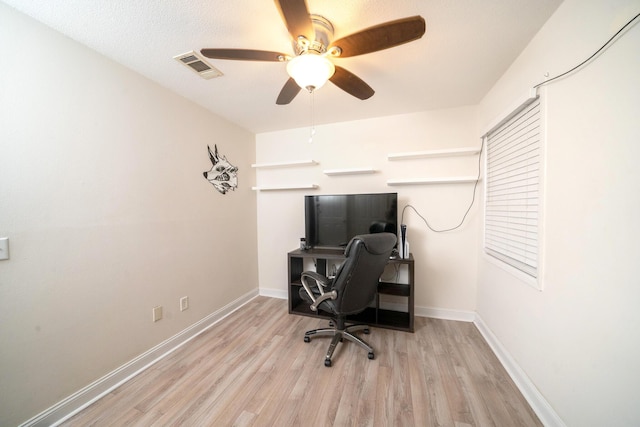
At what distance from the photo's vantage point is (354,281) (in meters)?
1.65

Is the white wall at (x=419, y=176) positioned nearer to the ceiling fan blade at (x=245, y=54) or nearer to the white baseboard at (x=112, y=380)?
the ceiling fan blade at (x=245, y=54)

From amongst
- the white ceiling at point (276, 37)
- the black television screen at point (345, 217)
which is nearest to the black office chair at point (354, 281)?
the black television screen at point (345, 217)

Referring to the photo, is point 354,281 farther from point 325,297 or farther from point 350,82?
point 350,82

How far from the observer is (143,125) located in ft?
5.74

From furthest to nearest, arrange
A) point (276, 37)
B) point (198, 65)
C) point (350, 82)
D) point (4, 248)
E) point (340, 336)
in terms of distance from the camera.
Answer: point (340, 336) → point (198, 65) → point (350, 82) → point (276, 37) → point (4, 248)


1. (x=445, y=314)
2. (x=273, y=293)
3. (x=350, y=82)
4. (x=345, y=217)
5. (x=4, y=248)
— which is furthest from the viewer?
(x=273, y=293)

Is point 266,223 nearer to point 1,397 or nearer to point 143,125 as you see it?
point 143,125

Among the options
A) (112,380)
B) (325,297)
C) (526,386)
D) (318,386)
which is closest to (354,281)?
(325,297)

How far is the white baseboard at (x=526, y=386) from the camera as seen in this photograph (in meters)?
1.19

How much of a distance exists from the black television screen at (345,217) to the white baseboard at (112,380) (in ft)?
4.81

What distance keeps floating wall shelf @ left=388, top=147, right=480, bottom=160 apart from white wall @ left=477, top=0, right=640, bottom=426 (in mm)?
802

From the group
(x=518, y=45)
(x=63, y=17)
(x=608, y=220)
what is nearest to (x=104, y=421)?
Answer: (x=63, y=17)

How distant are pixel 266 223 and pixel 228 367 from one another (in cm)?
175

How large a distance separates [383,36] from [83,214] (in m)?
2.07
